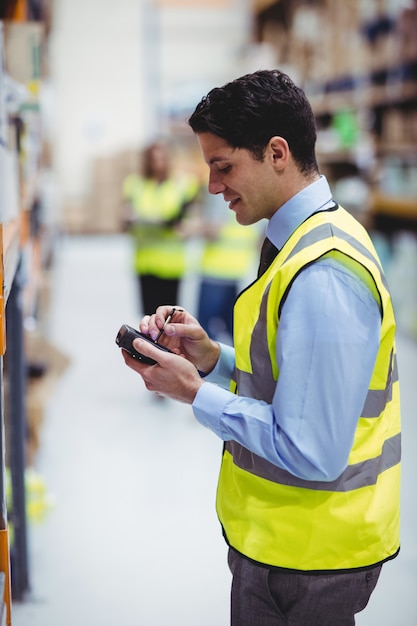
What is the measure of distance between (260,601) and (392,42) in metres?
6.23

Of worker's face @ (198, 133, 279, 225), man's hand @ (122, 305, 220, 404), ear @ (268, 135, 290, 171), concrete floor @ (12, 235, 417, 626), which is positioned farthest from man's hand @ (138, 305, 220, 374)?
concrete floor @ (12, 235, 417, 626)

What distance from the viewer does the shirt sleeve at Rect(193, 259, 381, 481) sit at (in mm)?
1188

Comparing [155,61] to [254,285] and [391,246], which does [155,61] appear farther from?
[254,285]

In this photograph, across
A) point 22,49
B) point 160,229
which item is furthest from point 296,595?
point 160,229

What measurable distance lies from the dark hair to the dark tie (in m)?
0.19

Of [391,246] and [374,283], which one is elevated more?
[374,283]

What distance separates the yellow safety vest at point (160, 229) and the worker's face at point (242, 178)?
3747 mm

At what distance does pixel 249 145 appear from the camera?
129 centimetres

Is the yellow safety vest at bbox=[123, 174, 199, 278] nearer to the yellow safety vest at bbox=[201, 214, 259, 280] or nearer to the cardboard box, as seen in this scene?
the yellow safety vest at bbox=[201, 214, 259, 280]

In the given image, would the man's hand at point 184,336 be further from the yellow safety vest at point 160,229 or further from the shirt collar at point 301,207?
the yellow safety vest at point 160,229

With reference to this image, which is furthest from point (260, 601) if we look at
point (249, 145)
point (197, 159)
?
point (197, 159)

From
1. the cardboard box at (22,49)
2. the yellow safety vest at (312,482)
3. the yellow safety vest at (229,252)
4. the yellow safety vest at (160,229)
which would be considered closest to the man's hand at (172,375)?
the yellow safety vest at (312,482)

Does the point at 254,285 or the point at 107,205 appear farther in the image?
the point at 107,205

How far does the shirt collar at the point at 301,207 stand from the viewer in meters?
1.35
